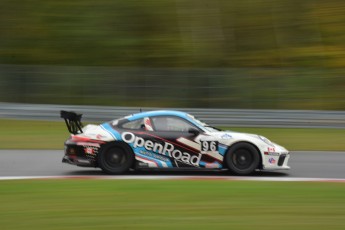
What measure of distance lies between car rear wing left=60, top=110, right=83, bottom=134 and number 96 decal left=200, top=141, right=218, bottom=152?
7.11 feet

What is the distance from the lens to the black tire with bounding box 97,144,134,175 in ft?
40.8

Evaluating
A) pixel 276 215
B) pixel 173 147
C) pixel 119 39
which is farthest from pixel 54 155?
pixel 119 39

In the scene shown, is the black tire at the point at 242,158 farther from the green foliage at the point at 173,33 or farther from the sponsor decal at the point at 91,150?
the green foliage at the point at 173,33

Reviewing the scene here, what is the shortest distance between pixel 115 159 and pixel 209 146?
63.6 inches

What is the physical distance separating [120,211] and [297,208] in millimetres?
2046

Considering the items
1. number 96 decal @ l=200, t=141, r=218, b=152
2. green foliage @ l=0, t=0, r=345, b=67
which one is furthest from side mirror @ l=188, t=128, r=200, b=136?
green foliage @ l=0, t=0, r=345, b=67

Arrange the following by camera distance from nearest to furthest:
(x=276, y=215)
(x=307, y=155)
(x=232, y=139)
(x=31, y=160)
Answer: (x=276, y=215) < (x=232, y=139) < (x=31, y=160) < (x=307, y=155)

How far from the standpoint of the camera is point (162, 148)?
12430 millimetres

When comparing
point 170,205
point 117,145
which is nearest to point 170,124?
point 117,145

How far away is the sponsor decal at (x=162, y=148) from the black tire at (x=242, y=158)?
56cm

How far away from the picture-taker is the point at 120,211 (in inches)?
322

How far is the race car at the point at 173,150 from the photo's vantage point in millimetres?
Answer: 12359

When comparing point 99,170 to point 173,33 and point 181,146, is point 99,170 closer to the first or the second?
point 181,146

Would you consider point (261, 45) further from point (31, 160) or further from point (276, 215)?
point (276, 215)
